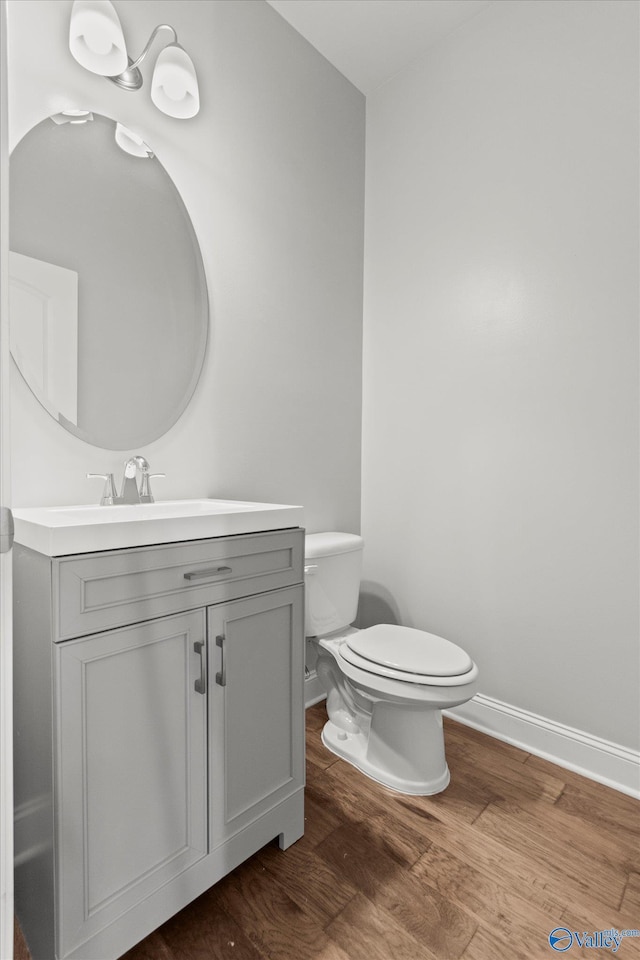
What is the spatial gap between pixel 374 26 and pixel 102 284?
1.59 m

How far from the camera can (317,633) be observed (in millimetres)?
1851

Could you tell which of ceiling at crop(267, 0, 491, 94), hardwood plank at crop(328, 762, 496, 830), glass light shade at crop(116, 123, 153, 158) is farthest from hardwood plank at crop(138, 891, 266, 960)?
ceiling at crop(267, 0, 491, 94)

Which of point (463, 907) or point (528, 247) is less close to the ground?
point (528, 247)

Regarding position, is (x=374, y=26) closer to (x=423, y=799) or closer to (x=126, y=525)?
(x=126, y=525)

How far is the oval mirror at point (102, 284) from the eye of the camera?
1.32 metres

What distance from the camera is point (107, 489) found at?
4.64 feet

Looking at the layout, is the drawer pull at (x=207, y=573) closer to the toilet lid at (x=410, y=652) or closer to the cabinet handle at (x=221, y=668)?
the cabinet handle at (x=221, y=668)

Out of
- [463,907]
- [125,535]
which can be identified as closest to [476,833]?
[463,907]

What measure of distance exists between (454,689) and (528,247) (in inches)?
61.0

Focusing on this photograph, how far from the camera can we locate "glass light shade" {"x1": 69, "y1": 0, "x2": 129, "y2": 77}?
1306 millimetres

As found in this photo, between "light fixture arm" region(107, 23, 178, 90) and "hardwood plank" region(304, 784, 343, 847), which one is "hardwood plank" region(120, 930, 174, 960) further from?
"light fixture arm" region(107, 23, 178, 90)

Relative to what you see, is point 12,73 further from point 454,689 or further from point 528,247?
point 454,689

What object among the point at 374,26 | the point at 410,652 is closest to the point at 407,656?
the point at 410,652

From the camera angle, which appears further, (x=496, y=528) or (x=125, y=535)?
(x=496, y=528)
